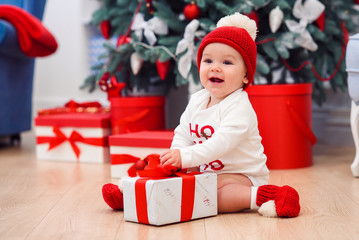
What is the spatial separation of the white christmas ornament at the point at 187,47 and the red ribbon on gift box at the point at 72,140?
1.52ft

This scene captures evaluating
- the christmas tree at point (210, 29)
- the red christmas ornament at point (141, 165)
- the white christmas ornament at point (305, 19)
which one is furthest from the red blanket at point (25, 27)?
the white christmas ornament at point (305, 19)

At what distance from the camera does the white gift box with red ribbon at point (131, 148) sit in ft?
5.86

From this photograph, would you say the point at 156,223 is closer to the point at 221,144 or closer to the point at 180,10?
the point at 221,144

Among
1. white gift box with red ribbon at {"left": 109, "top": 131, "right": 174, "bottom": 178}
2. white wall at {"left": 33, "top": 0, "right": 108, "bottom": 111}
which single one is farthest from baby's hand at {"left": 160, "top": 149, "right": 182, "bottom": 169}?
white wall at {"left": 33, "top": 0, "right": 108, "bottom": 111}

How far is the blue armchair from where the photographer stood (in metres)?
2.47

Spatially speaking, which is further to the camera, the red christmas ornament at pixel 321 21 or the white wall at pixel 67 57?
the white wall at pixel 67 57

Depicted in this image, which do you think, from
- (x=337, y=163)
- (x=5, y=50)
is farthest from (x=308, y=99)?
(x=5, y=50)

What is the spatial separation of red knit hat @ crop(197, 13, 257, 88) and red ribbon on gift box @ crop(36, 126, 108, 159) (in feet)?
2.99

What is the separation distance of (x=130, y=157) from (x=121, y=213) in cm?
51

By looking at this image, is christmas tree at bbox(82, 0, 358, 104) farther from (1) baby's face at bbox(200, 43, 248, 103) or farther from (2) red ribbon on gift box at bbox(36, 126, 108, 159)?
(1) baby's face at bbox(200, 43, 248, 103)

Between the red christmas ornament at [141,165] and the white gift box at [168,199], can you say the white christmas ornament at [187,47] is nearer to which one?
the red christmas ornament at [141,165]

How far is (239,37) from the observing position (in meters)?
1.33

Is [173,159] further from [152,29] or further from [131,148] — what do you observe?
[152,29]

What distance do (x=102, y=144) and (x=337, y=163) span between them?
95 cm
